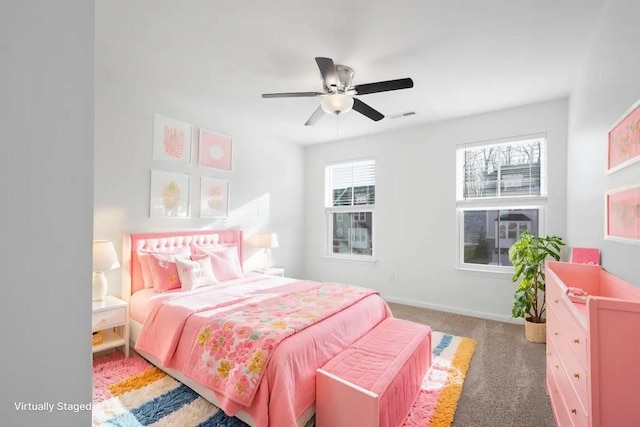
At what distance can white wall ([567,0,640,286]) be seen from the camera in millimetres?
1588

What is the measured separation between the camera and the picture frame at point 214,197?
12.6ft

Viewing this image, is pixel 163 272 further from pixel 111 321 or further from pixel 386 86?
pixel 386 86

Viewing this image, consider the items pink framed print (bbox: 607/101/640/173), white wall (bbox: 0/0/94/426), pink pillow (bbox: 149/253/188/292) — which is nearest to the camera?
white wall (bbox: 0/0/94/426)

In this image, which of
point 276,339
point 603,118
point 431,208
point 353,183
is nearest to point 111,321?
point 276,339

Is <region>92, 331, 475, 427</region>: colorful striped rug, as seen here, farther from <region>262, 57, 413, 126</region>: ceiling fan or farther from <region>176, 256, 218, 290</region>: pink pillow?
<region>262, 57, 413, 126</region>: ceiling fan

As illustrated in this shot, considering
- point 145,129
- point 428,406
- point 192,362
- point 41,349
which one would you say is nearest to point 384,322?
point 428,406

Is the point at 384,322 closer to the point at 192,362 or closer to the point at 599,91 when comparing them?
the point at 192,362

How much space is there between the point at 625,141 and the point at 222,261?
3.52 m

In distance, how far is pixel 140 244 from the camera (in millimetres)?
3180

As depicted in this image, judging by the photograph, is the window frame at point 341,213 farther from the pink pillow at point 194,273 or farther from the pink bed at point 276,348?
the pink pillow at point 194,273

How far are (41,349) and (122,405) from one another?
213 centimetres

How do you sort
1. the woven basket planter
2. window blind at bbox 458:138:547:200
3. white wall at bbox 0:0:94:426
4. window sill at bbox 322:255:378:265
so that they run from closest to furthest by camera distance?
white wall at bbox 0:0:94:426
the woven basket planter
window blind at bbox 458:138:547:200
window sill at bbox 322:255:378:265

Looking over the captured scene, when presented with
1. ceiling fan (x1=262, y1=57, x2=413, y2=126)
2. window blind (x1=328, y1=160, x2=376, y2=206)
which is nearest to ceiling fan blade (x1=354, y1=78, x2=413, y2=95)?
ceiling fan (x1=262, y1=57, x2=413, y2=126)

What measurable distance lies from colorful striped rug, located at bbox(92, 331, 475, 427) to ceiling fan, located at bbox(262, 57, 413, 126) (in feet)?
7.65
